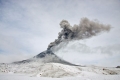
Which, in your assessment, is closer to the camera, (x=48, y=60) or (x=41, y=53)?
(x=48, y=60)

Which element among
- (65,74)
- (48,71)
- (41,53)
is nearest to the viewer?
(65,74)

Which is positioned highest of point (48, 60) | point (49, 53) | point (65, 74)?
point (49, 53)


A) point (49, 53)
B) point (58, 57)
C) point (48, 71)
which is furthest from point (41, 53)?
point (48, 71)

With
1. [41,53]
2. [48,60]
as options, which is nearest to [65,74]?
[48,60]

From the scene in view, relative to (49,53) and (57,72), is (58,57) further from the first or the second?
(57,72)

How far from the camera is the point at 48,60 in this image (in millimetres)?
89562

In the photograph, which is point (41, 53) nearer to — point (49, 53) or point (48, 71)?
point (49, 53)

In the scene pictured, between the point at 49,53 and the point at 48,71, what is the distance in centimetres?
5131

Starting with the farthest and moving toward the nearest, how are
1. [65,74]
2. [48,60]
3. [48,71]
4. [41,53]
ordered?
[41,53] < [48,60] < [48,71] < [65,74]

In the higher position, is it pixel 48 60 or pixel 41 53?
pixel 41 53

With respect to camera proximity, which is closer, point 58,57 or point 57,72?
point 57,72

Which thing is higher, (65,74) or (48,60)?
(48,60)

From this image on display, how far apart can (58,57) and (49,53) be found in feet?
26.4

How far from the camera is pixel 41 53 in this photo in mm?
102500
